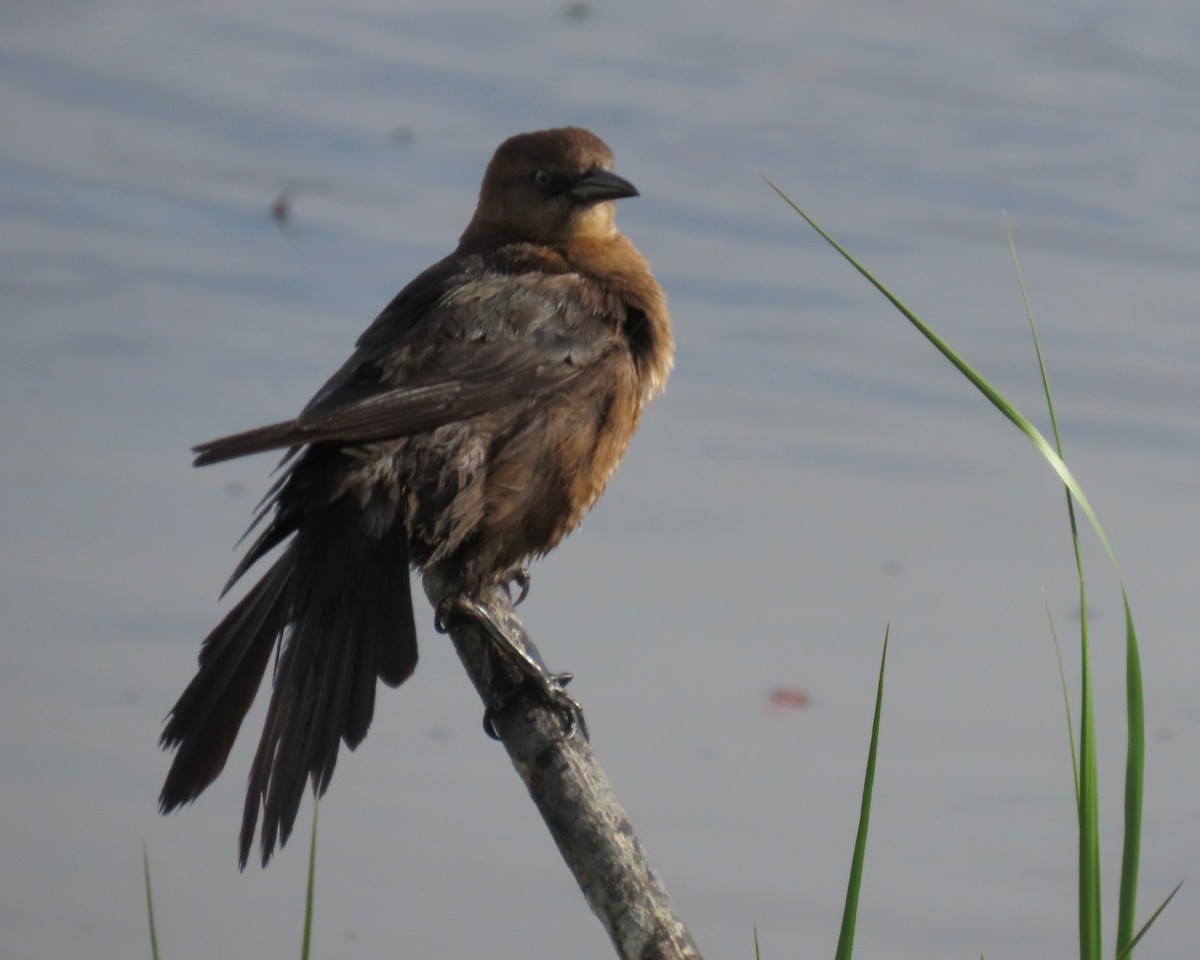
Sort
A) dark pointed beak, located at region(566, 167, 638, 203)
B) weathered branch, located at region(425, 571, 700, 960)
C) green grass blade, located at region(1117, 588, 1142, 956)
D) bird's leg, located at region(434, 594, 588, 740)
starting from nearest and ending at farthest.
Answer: green grass blade, located at region(1117, 588, 1142, 956), weathered branch, located at region(425, 571, 700, 960), bird's leg, located at region(434, 594, 588, 740), dark pointed beak, located at region(566, 167, 638, 203)

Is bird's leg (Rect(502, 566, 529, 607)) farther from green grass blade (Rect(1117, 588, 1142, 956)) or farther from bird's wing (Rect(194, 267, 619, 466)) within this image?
green grass blade (Rect(1117, 588, 1142, 956))

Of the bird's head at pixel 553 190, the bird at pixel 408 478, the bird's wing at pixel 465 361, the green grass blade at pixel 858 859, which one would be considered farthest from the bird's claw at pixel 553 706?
the bird's head at pixel 553 190

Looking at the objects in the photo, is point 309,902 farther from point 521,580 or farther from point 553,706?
point 521,580

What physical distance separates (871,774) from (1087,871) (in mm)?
243

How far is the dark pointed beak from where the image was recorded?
3.04 meters

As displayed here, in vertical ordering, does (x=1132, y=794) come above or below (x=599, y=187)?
below

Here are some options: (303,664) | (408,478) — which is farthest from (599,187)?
(303,664)

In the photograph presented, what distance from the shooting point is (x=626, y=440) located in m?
2.71

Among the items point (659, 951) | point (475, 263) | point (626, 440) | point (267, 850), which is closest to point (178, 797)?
point (267, 850)

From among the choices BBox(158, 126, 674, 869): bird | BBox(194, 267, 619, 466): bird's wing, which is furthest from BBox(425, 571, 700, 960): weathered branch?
BBox(194, 267, 619, 466): bird's wing

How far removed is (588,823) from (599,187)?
155 centimetres

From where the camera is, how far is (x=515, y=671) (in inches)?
92.6

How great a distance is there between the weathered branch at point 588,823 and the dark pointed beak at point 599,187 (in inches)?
43.8

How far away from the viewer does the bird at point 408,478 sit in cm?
215
